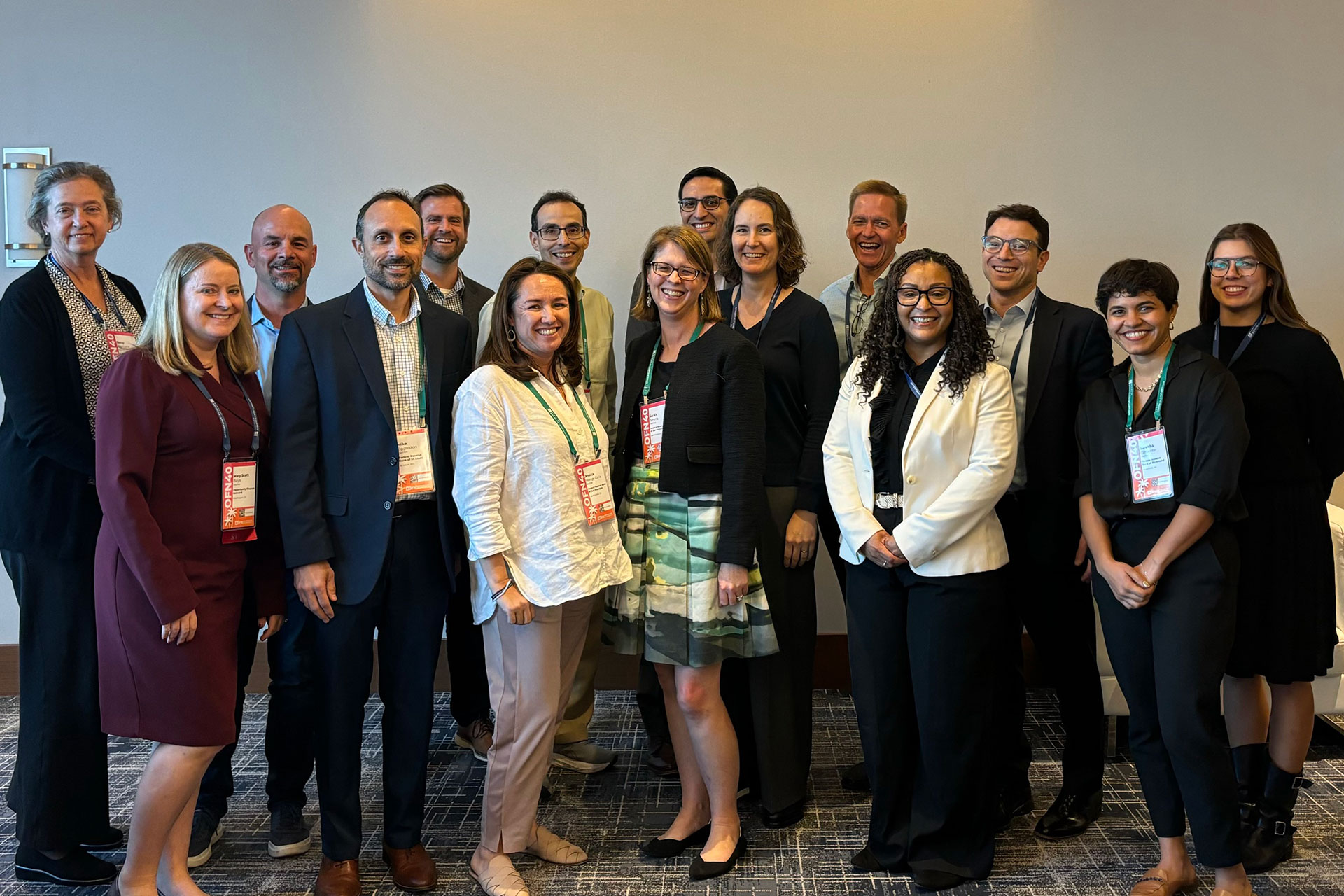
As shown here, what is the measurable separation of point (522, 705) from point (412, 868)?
23.6 inches

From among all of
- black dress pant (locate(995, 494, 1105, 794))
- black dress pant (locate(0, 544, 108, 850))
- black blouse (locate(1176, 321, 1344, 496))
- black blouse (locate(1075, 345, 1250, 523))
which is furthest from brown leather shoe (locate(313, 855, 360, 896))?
black blouse (locate(1176, 321, 1344, 496))

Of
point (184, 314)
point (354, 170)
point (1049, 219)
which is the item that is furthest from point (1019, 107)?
point (184, 314)

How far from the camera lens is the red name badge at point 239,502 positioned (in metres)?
2.50

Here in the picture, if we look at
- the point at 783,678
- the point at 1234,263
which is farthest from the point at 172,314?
the point at 1234,263

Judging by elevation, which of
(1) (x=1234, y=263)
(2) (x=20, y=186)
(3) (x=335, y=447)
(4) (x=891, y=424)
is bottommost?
(3) (x=335, y=447)

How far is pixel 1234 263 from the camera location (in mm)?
2854

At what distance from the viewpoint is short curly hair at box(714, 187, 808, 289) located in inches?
120

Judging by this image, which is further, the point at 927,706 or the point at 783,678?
the point at 783,678

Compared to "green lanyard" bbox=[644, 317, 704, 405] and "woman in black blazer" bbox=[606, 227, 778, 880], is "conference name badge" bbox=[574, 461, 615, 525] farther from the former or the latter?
"green lanyard" bbox=[644, 317, 704, 405]

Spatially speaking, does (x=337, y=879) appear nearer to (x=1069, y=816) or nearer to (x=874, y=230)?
(x=1069, y=816)

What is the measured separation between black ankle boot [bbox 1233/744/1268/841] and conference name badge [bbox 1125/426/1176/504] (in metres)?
1.03

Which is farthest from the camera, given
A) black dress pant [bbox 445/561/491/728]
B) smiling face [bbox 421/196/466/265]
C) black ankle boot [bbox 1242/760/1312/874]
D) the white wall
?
the white wall

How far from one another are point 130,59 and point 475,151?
5.12ft

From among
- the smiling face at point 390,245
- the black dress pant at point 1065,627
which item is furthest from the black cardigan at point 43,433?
the black dress pant at point 1065,627
